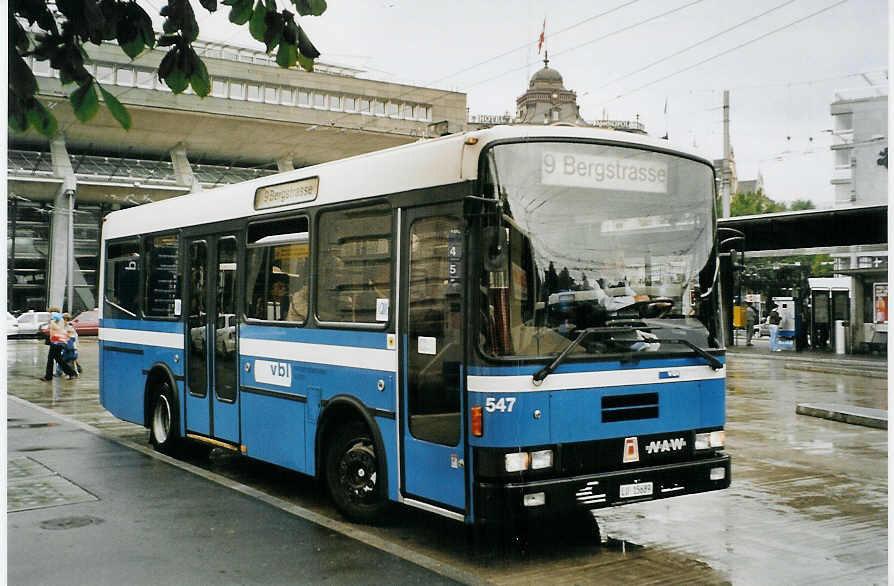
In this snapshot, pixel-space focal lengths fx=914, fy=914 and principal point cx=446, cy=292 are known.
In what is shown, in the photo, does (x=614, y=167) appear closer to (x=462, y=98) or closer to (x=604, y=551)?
(x=604, y=551)

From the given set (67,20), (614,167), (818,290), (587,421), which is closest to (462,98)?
(614,167)

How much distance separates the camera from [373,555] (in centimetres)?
621

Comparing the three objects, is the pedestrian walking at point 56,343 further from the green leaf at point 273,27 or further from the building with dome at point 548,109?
the green leaf at point 273,27

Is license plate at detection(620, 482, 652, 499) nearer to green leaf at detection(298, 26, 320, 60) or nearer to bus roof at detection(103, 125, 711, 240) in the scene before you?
bus roof at detection(103, 125, 711, 240)

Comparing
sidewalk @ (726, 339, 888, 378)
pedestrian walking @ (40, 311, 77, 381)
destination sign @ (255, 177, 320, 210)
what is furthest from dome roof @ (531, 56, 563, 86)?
pedestrian walking @ (40, 311, 77, 381)

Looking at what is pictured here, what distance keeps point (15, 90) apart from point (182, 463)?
6563 mm

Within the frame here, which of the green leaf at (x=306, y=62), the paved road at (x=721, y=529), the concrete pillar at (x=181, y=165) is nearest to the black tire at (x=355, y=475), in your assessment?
the paved road at (x=721, y=529)

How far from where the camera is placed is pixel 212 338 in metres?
9.46

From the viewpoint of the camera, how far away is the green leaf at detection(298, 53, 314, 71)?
14.6 feet

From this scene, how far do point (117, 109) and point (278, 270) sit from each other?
445 centimetres

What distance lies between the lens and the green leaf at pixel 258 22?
438 centimetres

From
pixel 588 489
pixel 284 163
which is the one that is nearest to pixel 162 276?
pixel 284 163

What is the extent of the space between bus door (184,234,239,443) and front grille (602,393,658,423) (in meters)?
4.14

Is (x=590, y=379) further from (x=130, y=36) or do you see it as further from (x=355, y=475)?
(x=130, y=36)
